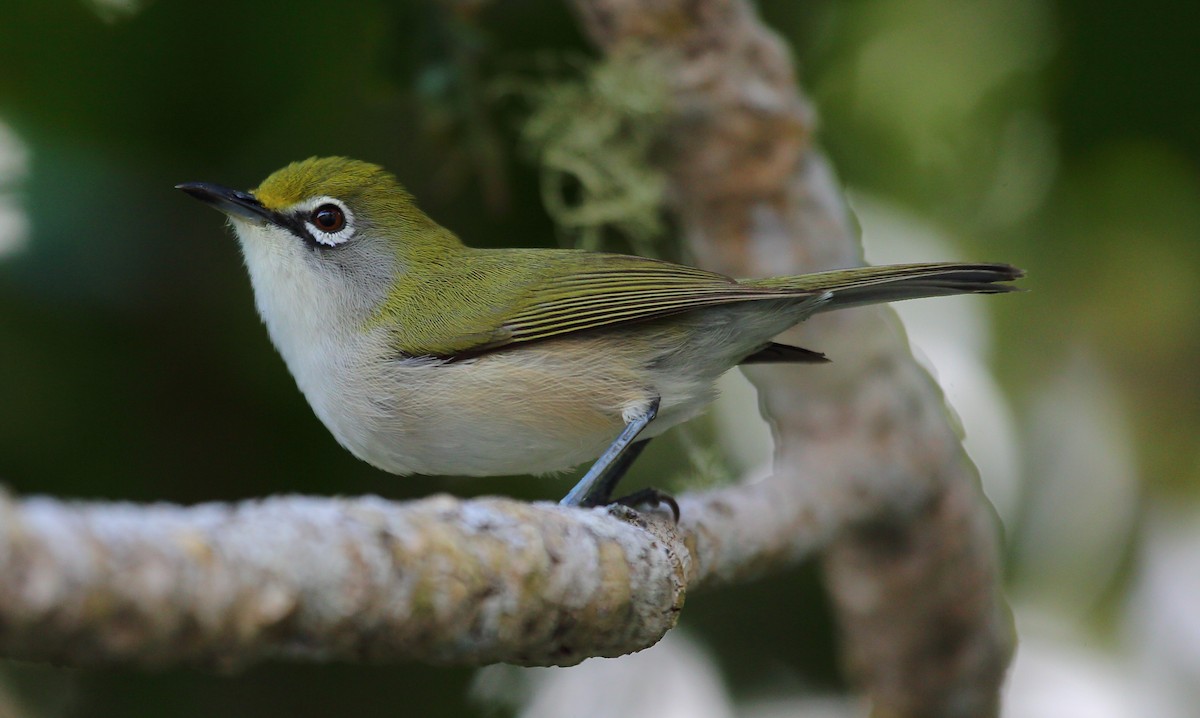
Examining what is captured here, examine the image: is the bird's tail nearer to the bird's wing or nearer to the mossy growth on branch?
the bird's wing

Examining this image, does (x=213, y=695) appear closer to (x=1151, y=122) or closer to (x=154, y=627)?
(x=154, y=627)

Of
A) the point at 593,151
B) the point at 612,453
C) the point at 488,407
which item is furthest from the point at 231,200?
the point at 593,151

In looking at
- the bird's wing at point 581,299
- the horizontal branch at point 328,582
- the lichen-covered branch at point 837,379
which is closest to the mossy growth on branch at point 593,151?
the lichen-covered branch at point 837,379

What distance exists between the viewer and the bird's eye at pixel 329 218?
12.3ft

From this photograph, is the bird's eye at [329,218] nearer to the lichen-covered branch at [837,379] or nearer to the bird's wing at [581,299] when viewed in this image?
the bird's wing at [581,299]

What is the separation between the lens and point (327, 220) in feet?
12.4

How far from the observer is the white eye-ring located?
3.74 metres

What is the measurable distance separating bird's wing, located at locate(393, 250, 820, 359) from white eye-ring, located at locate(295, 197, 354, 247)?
21.6 inches

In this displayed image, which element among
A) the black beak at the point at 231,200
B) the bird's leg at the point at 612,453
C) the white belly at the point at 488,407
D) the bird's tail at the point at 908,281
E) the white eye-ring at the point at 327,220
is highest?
the black beak at the point at 231,200

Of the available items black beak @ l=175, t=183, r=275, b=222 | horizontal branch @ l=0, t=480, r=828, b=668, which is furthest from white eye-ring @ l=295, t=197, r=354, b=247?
horizontal branch @ l=0, t=480, r=828, b=668

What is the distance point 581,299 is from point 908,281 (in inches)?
39.5

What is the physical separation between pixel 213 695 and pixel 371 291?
71.1 inches

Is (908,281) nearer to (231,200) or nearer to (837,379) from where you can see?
(837,379)

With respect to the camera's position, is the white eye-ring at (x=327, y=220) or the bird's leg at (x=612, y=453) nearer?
the bird's leg at (x=612, y=453)
